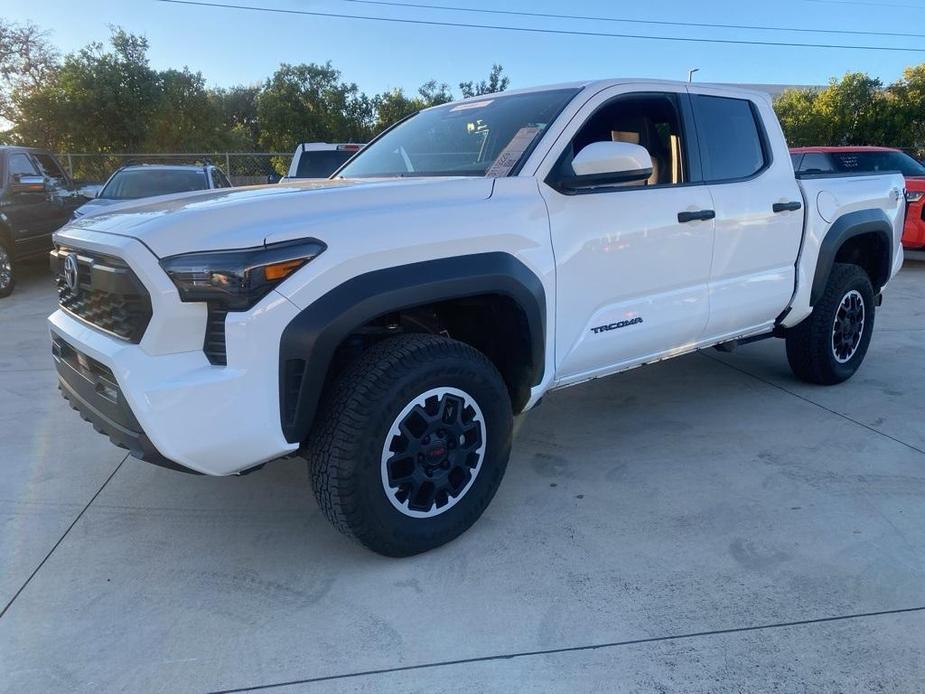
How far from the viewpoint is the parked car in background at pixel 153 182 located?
9.41 metres

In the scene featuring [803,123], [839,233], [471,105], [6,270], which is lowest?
[6,270]

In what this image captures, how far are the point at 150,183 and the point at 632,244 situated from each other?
8233mm

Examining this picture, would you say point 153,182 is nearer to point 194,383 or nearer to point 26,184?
point 26,184

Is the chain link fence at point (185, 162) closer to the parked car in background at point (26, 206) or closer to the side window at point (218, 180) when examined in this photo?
the parked car in background at point (26, 206)

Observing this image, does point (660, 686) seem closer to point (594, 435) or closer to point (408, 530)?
point (408, 530)

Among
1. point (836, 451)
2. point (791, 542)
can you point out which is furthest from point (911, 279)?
point (791, 542)

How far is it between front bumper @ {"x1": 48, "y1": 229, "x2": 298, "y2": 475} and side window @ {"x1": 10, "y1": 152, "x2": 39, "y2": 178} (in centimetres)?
848

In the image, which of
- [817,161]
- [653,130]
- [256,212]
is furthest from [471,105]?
[817,161]

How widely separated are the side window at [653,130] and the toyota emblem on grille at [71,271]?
244 centimetres

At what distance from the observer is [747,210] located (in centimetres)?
395

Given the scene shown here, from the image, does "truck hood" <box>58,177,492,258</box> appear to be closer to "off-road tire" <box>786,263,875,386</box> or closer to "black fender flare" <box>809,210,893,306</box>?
"black fender flare" <box>809,210,893,306</box>

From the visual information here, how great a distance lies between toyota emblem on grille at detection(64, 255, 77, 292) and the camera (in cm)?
285

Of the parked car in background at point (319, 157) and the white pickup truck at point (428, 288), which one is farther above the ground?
the parked car in background at point (319, 157)

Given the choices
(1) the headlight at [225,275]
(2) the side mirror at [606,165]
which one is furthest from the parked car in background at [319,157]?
(1) the headlight at [225,275]
